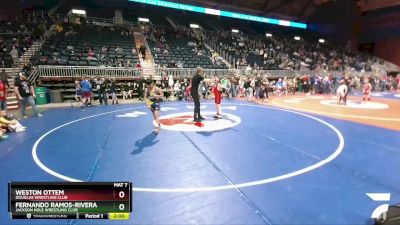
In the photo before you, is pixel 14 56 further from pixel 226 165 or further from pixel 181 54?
pixel 226 165

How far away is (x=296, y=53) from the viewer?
3478cm

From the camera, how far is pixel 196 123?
9.83 meters

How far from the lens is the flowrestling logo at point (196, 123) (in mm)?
9056

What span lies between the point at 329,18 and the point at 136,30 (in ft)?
96.4

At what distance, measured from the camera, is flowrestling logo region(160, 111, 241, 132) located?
9056 millimetres

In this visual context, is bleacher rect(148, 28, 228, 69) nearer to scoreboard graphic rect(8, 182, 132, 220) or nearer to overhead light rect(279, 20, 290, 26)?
overhead light rect(279, 20, 290, 26)

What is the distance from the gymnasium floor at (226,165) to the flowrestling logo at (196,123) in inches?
1.5

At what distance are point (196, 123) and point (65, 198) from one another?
7.09 metres

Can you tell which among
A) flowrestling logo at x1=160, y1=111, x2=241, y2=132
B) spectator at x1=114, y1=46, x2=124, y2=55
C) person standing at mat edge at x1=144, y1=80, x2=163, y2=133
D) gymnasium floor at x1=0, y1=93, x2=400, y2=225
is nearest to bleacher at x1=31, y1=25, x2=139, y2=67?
spectator at x1=114, y1=46, x2=124, y2=55

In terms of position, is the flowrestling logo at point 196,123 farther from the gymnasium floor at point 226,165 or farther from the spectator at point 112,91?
the spectator at point 112,91

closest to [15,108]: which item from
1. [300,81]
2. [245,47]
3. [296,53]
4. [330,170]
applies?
[330,170]

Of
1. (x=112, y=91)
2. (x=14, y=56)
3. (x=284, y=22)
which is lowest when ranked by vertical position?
(x=112, y=91)

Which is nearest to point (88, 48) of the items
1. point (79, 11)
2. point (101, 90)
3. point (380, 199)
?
point (101, 90)

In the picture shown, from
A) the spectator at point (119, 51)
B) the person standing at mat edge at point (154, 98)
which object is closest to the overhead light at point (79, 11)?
the spectator at point (119, 51)
